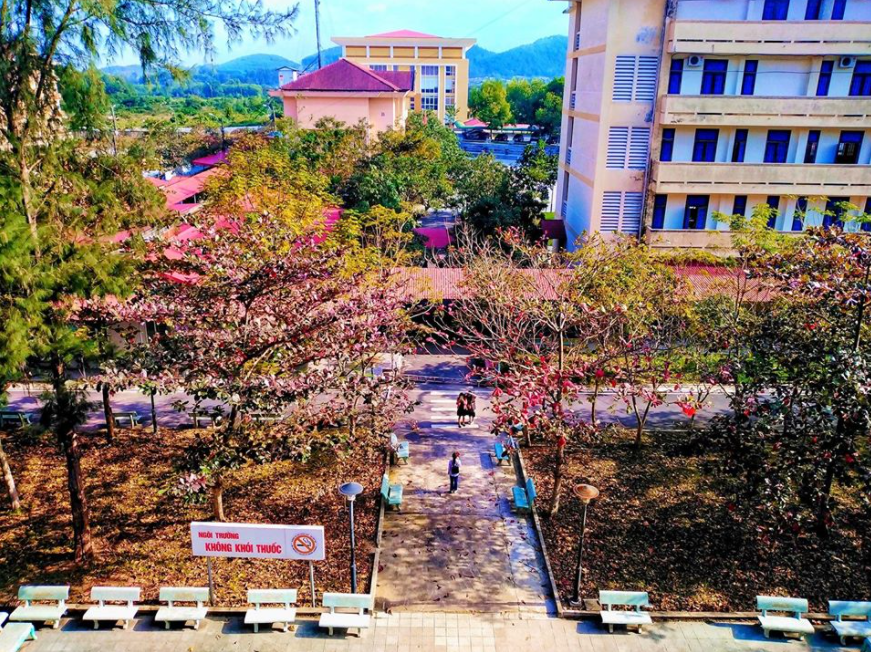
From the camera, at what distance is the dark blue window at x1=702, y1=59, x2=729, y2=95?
2416cm

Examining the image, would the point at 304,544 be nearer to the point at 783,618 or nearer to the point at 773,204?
the point at 783,618

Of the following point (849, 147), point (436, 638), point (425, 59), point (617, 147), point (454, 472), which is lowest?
point (436, 638)

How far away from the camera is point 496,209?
31.6 m

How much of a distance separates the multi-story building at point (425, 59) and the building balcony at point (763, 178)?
221 ft

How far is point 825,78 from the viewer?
2417 centimetres

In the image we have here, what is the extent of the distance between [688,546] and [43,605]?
40.5ft

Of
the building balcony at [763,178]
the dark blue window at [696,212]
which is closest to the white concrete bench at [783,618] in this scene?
the building balcony at [763,178]

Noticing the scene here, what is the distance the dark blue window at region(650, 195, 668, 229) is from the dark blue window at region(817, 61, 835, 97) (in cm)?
677

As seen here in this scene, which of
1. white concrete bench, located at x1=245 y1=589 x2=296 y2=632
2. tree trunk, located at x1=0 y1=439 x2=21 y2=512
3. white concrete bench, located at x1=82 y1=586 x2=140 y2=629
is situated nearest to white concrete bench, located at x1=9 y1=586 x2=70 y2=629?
white concrete bench, located at x1=82 y1=586 x2=140 y2=629

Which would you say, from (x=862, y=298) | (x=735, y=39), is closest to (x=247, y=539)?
(x=862, y=298)

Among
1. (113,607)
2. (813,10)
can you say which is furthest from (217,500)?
(813,10)

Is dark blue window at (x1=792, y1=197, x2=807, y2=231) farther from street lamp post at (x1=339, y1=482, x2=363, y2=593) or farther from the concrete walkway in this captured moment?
street lamp post at (x1=339, y1=482, x2=363, y2=593)

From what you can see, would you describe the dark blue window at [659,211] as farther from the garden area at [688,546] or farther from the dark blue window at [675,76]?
the garden area at [688,546]

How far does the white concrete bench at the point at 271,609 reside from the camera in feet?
35.5
